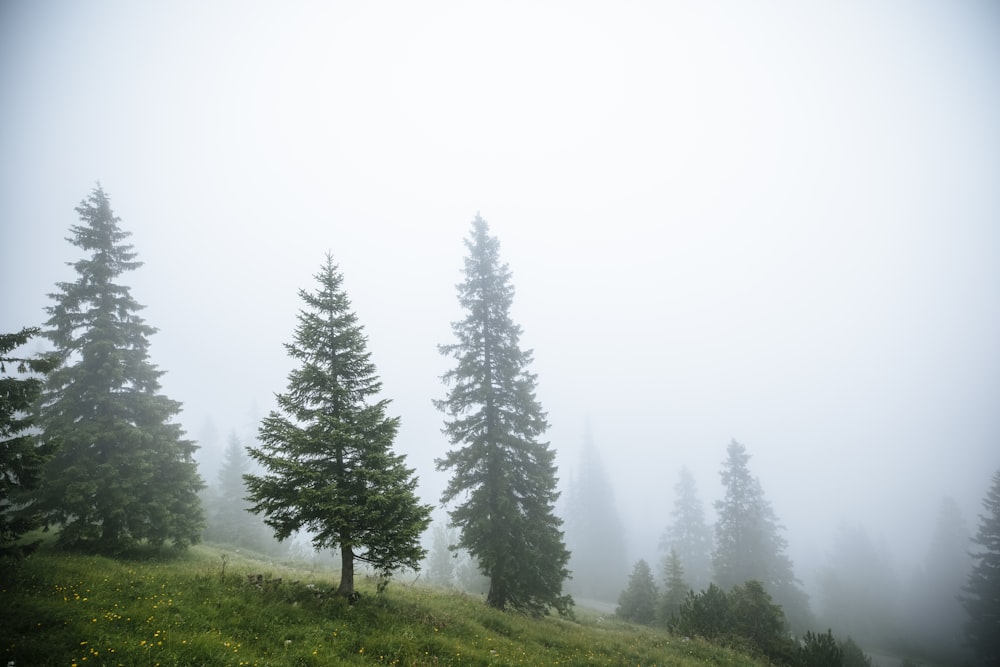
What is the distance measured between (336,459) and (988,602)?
4489 centimetres

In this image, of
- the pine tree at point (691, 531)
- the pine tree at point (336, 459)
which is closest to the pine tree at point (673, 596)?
the pine tree at point (691, 531)

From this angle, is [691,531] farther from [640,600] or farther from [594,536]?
[640,600]

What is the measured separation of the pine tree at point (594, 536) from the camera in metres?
48.7

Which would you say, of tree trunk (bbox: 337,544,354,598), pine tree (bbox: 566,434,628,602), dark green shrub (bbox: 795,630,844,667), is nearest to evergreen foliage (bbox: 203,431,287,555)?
tree trunk (bbox: 337,544,354,598)

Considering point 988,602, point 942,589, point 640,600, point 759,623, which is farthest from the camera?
point 942,589

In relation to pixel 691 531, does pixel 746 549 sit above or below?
above

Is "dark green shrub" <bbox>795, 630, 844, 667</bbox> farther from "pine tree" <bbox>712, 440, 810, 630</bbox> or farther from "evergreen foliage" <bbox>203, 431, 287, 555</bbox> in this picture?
"evergreen foliage" <bbox>203, 431, 287, 555</bbox>

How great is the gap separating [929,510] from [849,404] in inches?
3467

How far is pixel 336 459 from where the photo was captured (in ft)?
40.4

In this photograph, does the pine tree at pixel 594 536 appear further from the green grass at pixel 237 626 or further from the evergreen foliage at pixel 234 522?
the green grass at pixel 237 626

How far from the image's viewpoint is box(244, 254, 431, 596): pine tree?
444 inches

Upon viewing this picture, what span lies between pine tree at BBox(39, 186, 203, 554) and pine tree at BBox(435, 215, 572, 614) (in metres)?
11.3

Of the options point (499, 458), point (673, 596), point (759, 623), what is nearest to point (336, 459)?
point (499, 458)

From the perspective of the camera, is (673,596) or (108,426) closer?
(108,426)
